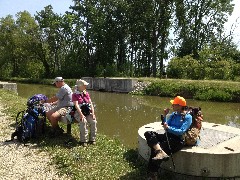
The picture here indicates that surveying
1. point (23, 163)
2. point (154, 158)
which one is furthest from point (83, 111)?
point (154, 158)

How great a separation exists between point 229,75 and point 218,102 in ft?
26.2

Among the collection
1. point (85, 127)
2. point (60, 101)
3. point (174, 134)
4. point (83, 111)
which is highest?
point (60, 101)

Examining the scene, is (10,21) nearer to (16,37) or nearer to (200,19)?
(16,37)

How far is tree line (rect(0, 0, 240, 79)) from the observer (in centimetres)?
4162

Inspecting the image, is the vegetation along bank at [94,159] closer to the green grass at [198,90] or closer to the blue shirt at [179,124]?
the blue shirt at [179,124]

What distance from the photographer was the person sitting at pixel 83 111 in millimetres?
7801

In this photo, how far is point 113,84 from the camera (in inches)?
1193

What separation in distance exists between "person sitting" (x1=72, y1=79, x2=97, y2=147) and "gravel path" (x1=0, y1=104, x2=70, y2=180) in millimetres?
1061

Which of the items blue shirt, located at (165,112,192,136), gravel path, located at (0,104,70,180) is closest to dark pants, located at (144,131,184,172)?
blue shirt, located at (165,112,192,136)

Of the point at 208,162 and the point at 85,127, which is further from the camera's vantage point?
the point at 85,127

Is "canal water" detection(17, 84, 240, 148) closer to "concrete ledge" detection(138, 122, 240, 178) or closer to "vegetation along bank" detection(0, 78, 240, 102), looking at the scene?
"vegetation along bank" detection(0, 78, 240, 102)

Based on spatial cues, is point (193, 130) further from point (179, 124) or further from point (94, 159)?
point (94, 159)

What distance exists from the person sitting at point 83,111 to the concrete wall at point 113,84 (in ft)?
66.8

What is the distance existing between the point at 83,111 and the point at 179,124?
111 inches
